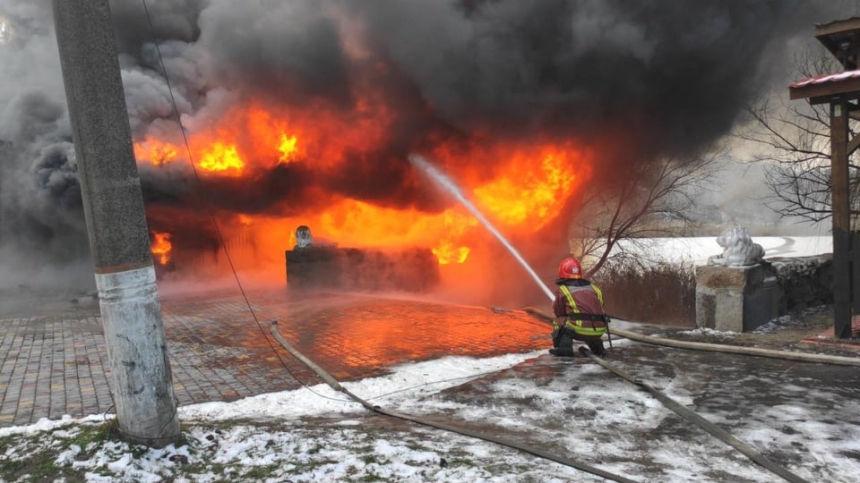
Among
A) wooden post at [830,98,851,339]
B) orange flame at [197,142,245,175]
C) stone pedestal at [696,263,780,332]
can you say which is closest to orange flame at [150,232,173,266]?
orange flame at [197,142,245,175]

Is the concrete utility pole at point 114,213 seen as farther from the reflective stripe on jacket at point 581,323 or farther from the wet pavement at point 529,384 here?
the reflective stripe on jacket at point 581,323

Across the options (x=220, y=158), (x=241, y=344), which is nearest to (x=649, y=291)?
(x=220, y=158)

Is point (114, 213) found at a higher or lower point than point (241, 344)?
higher

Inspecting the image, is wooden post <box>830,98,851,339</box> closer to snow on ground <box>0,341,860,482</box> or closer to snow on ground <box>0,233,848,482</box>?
snow on ground <box>0,341,860,482</box>

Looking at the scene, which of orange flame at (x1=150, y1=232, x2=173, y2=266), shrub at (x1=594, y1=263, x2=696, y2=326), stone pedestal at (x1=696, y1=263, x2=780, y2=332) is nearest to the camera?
stone pedestal at (x1=696, y1=263, x2=780, y2=332)

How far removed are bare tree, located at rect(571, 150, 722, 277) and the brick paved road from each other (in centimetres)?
1170

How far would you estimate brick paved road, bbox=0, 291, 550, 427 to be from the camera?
458cm

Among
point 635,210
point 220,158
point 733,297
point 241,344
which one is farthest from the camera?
point 635,210

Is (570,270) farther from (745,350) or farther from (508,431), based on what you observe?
(508,431)

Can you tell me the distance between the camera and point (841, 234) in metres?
5.73

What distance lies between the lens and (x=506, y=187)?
15906mm

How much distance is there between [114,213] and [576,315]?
418cm

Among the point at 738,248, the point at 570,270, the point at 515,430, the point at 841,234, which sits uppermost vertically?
the point at 841,234

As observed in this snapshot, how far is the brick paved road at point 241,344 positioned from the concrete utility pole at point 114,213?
1.19m
